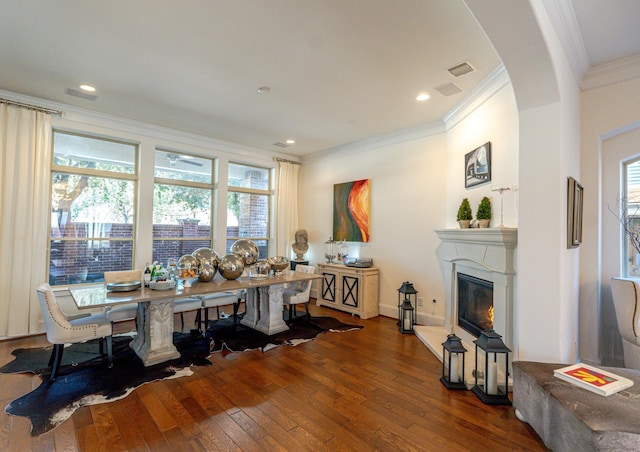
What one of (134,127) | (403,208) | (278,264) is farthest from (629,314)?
(134,127)

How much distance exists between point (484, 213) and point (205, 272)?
3306mm

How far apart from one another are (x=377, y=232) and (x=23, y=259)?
5.12m

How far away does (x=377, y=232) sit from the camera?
5.40 m

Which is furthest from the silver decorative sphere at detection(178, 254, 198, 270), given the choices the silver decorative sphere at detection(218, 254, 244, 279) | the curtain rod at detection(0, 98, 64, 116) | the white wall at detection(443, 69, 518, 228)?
the white wall at detection(443, 69, 518, 228)

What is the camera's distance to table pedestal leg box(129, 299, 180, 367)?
323cm

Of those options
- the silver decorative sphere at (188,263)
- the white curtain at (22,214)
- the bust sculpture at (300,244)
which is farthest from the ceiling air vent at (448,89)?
the white curtain at (22,214)

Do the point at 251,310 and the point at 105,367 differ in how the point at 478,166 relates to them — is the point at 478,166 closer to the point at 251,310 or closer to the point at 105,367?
the point at 251,310

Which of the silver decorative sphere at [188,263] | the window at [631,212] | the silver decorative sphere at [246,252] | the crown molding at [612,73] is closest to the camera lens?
the crown molding at [612,73]

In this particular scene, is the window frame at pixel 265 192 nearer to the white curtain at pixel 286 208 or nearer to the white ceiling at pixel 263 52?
the white curtain at pixel 286 208

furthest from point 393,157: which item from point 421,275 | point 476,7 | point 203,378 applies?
point 203,378

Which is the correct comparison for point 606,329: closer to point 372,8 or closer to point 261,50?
point 372,8

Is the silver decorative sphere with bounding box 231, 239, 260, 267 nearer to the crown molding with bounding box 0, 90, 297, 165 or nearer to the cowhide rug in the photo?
the cowhide rug

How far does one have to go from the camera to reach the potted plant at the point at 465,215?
3666mm

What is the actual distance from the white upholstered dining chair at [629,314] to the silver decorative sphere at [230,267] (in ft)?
12.7
